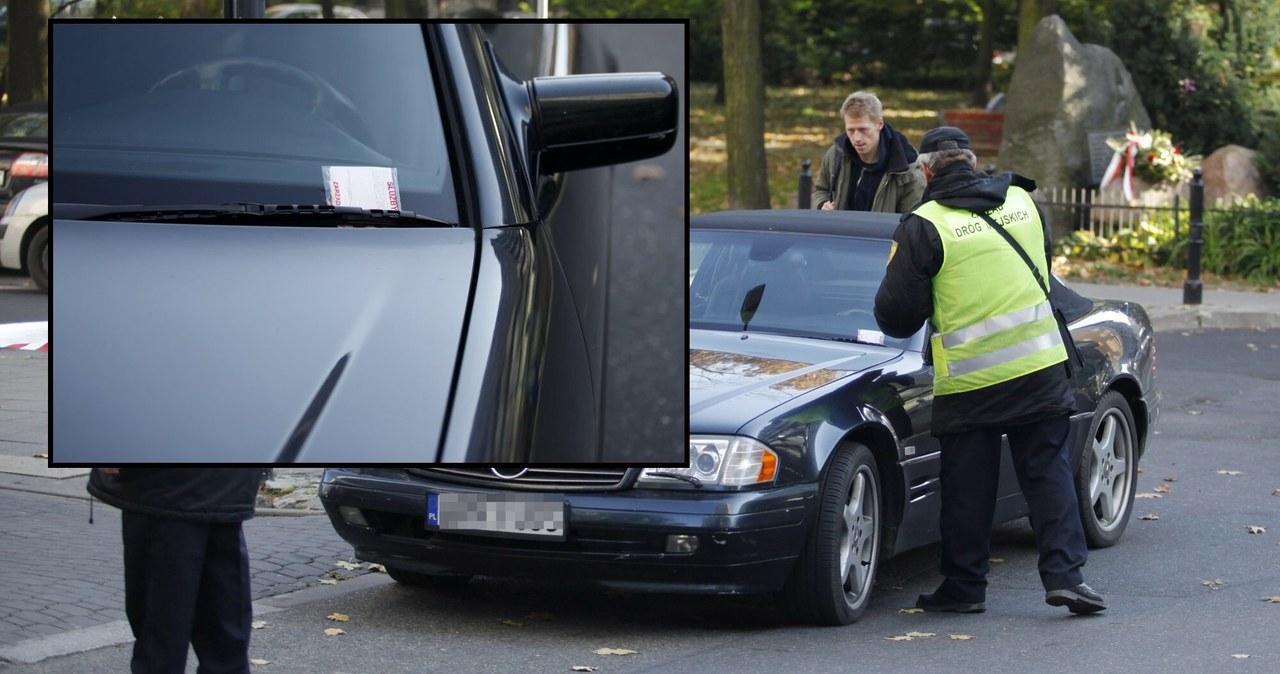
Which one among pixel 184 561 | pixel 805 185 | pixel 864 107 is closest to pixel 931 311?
pixel 864 107

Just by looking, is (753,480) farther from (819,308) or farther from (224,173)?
(224,173)

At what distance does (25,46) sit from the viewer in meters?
5.45

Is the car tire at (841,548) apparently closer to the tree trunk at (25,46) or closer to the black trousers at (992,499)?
the black trousers at (992,499)

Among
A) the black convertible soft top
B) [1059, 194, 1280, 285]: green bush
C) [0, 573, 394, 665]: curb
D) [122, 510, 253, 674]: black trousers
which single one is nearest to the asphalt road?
[0, 573, 394, 665]: curb

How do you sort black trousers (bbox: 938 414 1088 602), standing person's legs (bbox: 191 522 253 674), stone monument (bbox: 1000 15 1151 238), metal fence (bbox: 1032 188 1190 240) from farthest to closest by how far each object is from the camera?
1. stone monument (bbox: 1000 15 1151 238)
2. metal fence (bbox: 1032 188 1190 240)
3. black trousers (bbox: 938 414 1088 602)
4. standing person's legs (bbox: 191 522 253 674)

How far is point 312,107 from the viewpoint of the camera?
334 centimetres

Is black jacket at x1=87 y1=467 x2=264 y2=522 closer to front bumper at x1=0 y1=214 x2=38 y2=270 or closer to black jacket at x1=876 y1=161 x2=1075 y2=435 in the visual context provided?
front bumper at x1=0 y1=214 x2=38 y2=270

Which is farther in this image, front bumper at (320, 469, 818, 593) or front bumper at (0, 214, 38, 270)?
front bumper at (320, 469, 818, 593)

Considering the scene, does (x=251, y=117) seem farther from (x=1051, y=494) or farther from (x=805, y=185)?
(x=805, y=185)

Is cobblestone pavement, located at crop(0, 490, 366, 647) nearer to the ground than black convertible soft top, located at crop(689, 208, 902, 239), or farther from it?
nearer to the ground

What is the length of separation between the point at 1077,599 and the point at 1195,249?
38.1 feet

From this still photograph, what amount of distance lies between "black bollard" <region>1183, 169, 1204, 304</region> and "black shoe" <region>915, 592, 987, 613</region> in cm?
1138

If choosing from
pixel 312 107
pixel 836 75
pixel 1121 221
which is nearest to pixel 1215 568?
pixel 312 107

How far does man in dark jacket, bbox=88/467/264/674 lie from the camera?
13.3 ft
